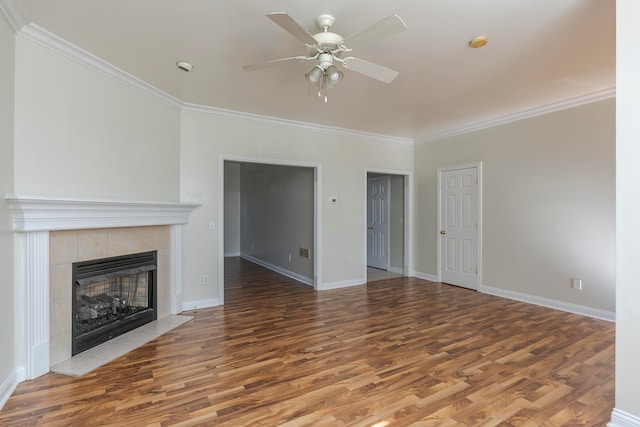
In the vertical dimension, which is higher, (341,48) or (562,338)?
(341,48)

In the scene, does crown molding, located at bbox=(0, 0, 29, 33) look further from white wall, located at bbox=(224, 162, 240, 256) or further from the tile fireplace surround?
white wall, located at bbox=(224, 162, 240, 256)

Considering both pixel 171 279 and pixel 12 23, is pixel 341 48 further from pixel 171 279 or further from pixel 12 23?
pixel 171 279

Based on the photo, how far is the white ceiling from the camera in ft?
7.07

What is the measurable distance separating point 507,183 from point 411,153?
1909 millimetres

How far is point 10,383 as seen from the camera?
2.21 metres

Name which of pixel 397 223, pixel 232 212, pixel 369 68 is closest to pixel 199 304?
pixel 369 68

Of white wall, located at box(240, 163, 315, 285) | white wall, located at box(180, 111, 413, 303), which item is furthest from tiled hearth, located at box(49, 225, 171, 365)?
white wall, located at box(240, 163, 315, 285)

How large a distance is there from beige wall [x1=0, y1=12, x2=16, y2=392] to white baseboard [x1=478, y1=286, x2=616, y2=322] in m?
5.39

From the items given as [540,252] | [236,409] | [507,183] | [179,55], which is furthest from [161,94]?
[540,252]

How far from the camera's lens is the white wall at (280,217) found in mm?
5703

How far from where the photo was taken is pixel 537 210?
4.30 meters

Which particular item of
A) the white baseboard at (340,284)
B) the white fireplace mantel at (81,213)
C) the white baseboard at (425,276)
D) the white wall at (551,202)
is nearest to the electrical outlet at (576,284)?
the white wall at (551,202)

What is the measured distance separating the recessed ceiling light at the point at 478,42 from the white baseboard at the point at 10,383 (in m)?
4.15

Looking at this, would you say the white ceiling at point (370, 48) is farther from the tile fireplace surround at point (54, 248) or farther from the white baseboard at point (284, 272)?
the white baseboard at point (284, 272)
